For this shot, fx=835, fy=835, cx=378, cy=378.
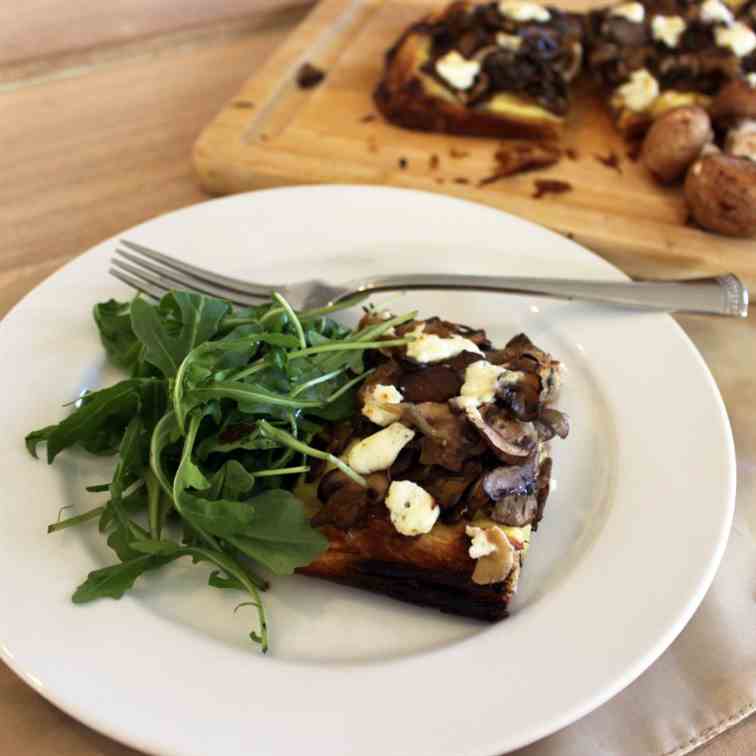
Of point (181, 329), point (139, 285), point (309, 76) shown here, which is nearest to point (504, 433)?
point (181, 329)

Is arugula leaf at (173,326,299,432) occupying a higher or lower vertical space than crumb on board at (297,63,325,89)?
higher

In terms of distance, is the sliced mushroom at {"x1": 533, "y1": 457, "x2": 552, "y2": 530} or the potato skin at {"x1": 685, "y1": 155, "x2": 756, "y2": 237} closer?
the sliced mushroom at {"x1": 533, "y1": 457, "x2": 552, "y2": 530}

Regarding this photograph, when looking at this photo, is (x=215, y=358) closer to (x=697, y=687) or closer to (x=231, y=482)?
(x=231, y=482)

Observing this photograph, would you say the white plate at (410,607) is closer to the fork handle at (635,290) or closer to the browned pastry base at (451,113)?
the fork handle at (635,290)

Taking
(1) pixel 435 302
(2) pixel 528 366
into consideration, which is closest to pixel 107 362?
(1) pixel 435 302

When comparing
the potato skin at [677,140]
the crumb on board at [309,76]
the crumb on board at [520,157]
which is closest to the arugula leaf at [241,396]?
the crumb on board at [520,157]

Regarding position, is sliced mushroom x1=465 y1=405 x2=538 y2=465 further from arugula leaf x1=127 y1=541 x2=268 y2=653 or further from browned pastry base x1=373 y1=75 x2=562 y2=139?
browned pastry base x1=373 y1=75 x2=562 y2=139

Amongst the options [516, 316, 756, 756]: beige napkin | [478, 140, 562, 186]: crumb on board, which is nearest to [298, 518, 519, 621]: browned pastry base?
[516, 316, 756, 756]: beige napkin

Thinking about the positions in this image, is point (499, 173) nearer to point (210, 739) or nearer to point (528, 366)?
point (528, 366)
